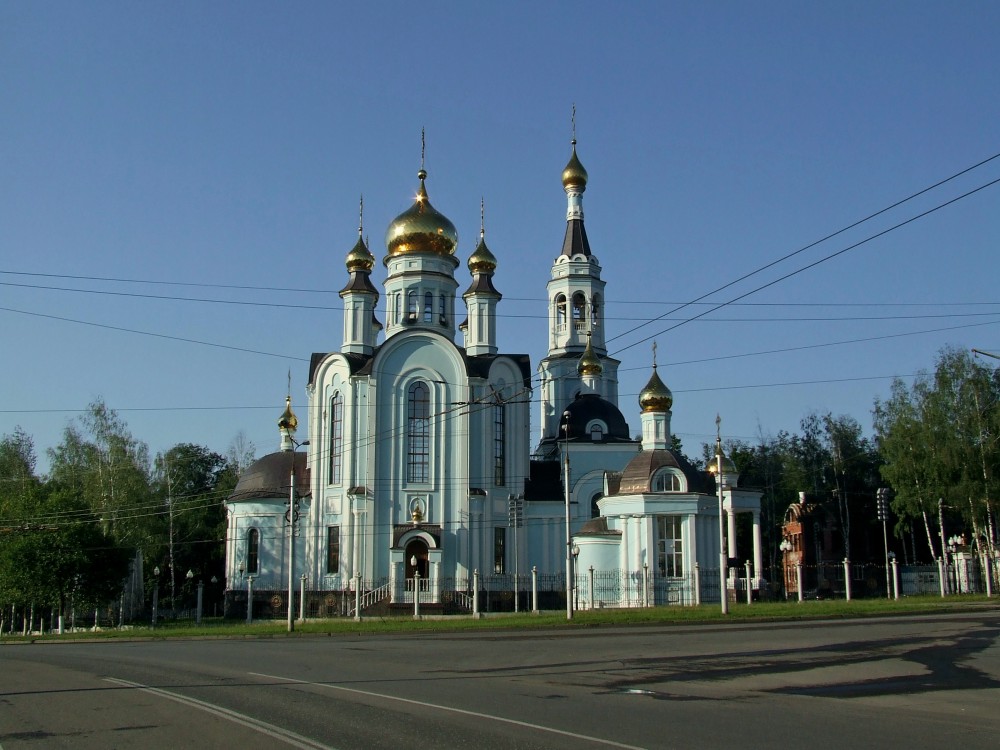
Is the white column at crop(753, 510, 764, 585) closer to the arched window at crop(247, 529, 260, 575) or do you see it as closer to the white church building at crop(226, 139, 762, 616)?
the white church building at crop(226, 139, 762, 616)

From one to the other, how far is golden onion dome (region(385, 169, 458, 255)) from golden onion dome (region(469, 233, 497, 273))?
4.47ft

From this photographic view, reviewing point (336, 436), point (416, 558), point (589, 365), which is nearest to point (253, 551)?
point (336, 436)

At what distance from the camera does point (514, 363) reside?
51.0 metres

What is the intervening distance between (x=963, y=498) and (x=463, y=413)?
883 inches

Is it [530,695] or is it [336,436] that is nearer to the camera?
[530,695]

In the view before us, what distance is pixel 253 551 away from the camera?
167 feet

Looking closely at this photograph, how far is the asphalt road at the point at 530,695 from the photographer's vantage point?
393 inches

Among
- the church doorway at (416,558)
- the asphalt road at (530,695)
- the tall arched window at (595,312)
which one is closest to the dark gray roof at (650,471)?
the church doorway at (416,558)

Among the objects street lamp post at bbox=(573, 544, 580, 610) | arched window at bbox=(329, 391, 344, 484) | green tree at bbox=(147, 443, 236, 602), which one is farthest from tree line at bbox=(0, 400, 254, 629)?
street lamp post at bbox=(573, 544, 580, 610)

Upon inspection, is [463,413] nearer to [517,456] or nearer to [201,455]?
[517,456]

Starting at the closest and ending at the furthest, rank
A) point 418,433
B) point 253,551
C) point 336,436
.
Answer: point 418,433 < point 336,436 < point 253,551

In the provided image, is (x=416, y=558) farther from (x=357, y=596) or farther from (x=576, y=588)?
(x=576, y=588)

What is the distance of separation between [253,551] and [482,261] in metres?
18.3

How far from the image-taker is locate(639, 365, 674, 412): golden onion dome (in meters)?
46.8
